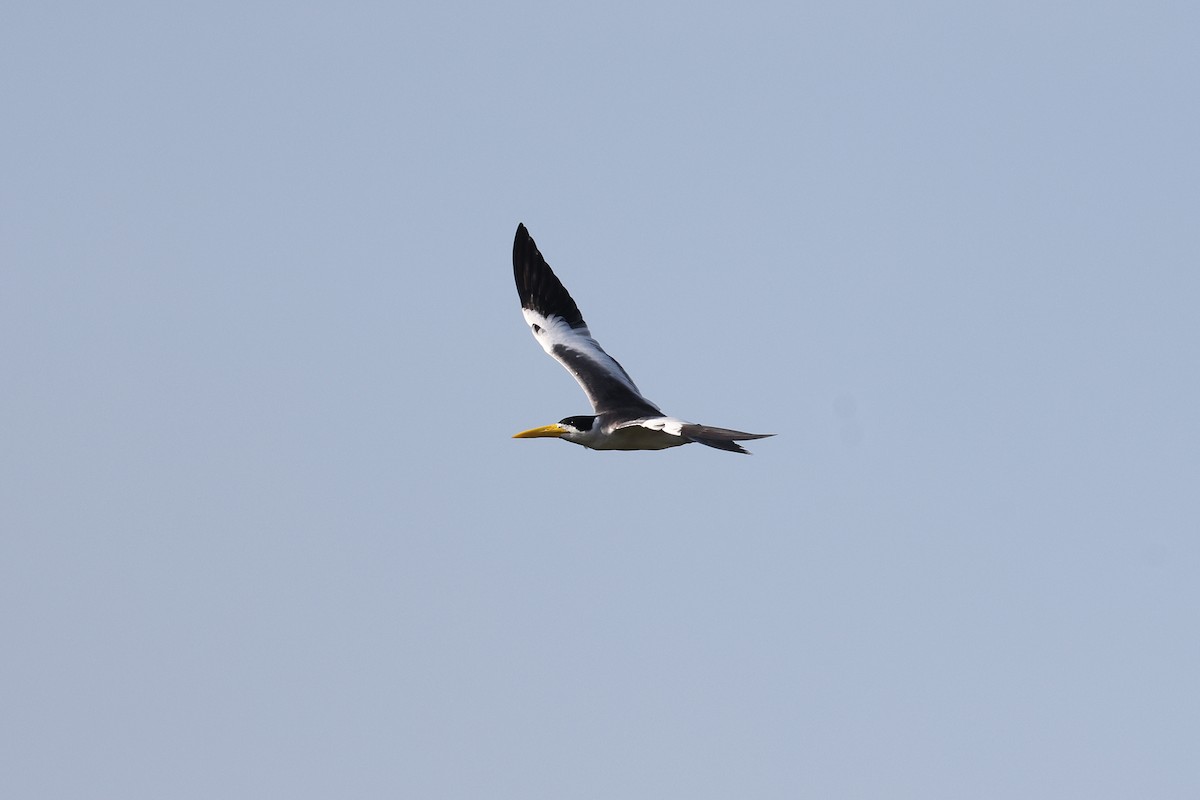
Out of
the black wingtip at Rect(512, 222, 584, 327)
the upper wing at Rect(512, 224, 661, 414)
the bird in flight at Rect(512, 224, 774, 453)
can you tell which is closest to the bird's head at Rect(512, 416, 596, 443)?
the bird in flight at Rect(512, 224, 774, 453)

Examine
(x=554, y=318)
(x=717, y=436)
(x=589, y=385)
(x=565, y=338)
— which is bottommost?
(x=717, y=436)

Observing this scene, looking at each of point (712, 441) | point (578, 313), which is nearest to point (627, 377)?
point (578, 313)

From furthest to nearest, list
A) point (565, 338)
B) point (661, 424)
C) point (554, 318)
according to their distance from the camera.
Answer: point (554, 318) → point (565, 338) → point (661, 424)

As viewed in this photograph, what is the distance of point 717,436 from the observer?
22953 millimetres

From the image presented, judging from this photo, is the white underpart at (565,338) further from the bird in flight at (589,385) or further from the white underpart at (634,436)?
the white underpart at (634,436)

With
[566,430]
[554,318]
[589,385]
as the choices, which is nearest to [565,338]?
[554,318]

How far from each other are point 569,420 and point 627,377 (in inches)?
140

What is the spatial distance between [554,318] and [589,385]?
3.62 meters

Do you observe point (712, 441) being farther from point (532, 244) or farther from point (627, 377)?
point (532, 244)

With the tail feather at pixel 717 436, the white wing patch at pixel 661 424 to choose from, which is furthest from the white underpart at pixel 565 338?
the tail feather at pixel 717 436

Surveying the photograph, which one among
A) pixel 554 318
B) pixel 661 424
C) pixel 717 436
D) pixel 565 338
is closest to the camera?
pixel 717 436

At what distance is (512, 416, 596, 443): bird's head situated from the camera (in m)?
27.5

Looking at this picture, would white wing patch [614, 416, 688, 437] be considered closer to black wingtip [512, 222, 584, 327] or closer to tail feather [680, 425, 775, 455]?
tail feather [680, 425, 775, 455]

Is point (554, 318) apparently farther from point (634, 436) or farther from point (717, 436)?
point (717, 436)
